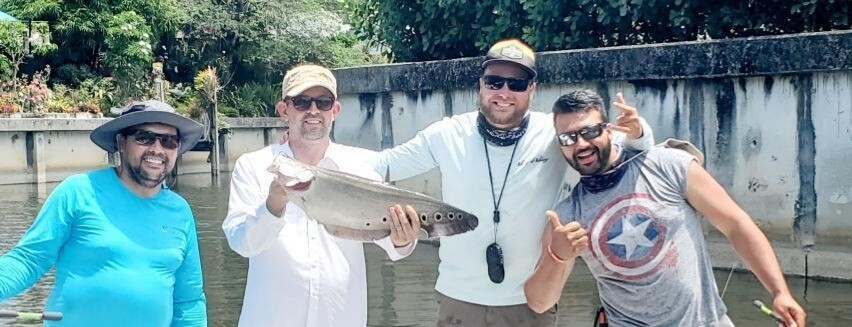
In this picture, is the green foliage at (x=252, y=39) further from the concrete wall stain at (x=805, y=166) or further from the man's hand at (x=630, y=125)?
the man's hand at (x=630, y=125)

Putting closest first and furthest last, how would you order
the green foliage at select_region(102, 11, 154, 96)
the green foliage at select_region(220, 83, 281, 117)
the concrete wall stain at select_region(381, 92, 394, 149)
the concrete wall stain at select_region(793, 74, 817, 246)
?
the concrete wall stain at select_region(793, 74, 817, 246) < the concrete wall stain at select_region(381, 92, 394, 149) < the green foliage at select_region(102, 11, 154, 96) < the green foliage at select_region(220, 83, 281, 117)

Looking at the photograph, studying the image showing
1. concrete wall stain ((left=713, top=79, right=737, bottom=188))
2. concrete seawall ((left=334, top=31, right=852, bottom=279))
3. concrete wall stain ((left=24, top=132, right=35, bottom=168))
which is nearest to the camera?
concrete seawall ((left=334, top=31, right=852, bottom=279))

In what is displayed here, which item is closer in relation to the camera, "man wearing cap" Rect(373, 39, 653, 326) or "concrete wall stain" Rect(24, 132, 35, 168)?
"man wearing cap" Rect(373, 39, 653, 326)

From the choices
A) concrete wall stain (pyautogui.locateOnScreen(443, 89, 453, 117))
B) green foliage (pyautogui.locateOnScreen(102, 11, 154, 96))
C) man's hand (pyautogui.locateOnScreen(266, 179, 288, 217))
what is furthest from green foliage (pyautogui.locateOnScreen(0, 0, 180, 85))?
man's hand (pyautogui.locateOnScreen(266, 179, 288, 217))

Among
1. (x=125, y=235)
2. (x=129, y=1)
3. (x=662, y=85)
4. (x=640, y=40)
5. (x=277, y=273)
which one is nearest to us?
(x=125, y=235)

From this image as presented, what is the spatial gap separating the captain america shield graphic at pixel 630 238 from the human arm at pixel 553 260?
114mm

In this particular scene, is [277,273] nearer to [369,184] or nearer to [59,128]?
[369,184]

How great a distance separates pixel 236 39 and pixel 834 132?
114 feet

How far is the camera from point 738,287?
32.0ft

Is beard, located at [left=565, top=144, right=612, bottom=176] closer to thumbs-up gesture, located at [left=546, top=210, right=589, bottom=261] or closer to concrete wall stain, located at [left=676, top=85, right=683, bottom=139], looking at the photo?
thumbs-up gesture, located at [left=546, top=210, right=589, bottom=261]

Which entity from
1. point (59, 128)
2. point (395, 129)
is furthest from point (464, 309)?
point (59, 128)

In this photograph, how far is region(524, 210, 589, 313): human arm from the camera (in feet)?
12.8

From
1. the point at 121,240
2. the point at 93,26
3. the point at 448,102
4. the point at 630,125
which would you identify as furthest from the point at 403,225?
the point at 93,26

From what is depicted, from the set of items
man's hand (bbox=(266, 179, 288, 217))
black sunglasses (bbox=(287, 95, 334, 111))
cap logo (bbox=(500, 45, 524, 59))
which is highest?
cap logo (bbox=(500, 45, 524, 59))
